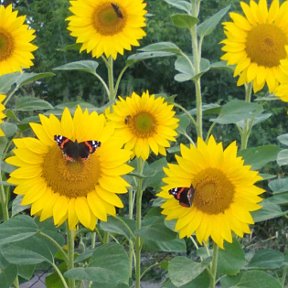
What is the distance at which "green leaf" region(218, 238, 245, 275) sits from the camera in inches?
74.4

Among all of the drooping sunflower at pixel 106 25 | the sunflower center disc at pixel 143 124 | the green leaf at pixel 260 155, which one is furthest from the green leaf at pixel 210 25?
the green leaf at pixel 260 155

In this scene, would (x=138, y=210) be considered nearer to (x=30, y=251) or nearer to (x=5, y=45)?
(x=30, y=251)

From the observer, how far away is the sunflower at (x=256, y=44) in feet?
7.07

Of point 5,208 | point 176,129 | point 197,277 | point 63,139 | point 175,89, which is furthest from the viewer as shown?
point 175,89

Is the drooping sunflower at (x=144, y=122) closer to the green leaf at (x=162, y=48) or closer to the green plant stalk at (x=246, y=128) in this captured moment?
the green leaf at (x=162, y=48)

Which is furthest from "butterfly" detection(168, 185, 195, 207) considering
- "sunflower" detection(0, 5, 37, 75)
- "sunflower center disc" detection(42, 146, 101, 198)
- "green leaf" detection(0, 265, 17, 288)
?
"sunflower" detection(0, 5, 37, 75)

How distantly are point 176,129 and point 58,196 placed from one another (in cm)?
74

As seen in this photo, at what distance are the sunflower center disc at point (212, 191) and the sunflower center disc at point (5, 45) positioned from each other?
90 centimetres

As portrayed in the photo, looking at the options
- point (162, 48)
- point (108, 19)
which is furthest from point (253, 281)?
point (108, 19)

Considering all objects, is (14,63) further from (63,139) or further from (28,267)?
(63,139)

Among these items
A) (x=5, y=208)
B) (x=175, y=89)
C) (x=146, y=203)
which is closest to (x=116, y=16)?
(x=5, y=208)

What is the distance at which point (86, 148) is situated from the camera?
1.62 m

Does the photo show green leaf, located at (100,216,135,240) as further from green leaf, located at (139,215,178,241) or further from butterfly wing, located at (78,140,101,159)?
butterfly wing, located at (78,140,101,159)

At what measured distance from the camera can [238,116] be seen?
2.10 metres
